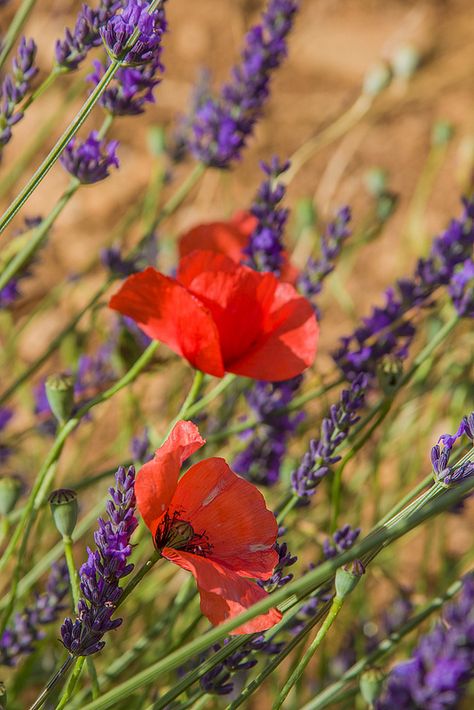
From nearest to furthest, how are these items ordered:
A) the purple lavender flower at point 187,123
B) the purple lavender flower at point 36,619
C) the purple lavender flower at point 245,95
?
the purple lavender flower at point 36,619
the purple lavender flower at point 245,95
the purple lavender flower at point 187,123

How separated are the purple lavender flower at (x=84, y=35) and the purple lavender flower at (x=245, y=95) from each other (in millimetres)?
255

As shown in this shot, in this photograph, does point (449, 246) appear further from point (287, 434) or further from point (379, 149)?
point (379, 149)

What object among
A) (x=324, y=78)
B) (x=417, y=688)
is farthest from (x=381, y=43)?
(x=417, y=688)

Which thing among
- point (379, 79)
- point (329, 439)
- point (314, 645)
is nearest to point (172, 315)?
point (329, 439)

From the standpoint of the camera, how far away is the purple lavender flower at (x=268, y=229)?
81 centimetres

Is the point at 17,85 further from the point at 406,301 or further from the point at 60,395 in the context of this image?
the point at 406,301

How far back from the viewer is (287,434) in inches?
37.3

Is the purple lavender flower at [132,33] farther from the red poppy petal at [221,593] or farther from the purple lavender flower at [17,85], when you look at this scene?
the red poppy petal at [221,593]

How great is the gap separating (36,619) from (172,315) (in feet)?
0.94

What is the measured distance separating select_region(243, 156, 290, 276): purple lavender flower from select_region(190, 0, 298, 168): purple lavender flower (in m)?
0.14

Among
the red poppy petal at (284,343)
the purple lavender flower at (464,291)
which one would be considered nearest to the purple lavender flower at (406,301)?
the purple lavender flower at (464,291)

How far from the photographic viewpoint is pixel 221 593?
546mm

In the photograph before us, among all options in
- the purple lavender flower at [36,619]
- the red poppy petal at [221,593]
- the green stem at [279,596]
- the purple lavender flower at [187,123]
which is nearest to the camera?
the green stem at [279,596]

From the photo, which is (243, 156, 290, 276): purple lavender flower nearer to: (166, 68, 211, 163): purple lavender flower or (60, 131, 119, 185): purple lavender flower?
(60, 131, 119, 185): purple lavender flower
